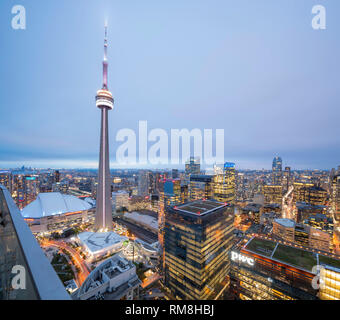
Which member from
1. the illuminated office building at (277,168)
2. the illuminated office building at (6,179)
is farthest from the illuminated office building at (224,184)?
the illuminated office building at (6,179)

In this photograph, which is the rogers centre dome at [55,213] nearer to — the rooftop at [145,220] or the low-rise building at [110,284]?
the rooftop at [145,220]

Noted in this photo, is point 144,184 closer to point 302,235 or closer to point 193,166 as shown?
point 193,166

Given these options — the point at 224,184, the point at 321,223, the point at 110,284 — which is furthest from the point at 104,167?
the point at 321,223

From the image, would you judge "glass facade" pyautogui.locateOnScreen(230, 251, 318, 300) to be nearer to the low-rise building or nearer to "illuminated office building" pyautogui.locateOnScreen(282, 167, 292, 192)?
the low-rise building

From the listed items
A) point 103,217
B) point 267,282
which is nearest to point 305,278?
point 267,282

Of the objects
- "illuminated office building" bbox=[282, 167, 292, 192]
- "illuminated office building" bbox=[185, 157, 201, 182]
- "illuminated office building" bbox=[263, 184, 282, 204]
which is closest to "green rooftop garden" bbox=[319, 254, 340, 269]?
"illuminated office building" bbox=[263, 184, 282, 204]

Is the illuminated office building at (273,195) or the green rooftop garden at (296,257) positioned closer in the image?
the green rooftop garden at (296,257)
